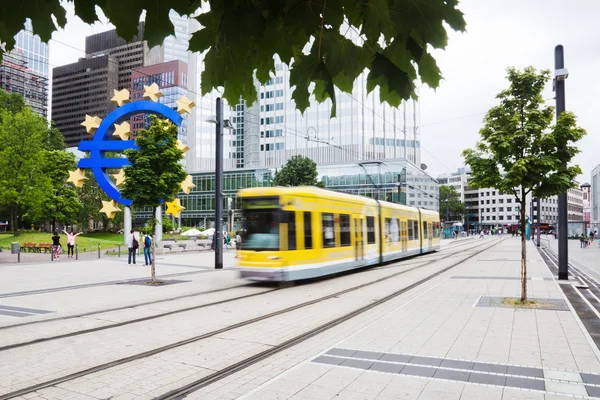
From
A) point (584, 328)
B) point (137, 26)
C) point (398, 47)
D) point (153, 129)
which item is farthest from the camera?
point (153, 129)

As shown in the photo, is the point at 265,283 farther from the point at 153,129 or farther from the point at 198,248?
the point at 198,248

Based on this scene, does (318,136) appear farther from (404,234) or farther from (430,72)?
(430,72)

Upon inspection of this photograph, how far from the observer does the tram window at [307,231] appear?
49.1 ft

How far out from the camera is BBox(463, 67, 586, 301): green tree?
35.9 feet

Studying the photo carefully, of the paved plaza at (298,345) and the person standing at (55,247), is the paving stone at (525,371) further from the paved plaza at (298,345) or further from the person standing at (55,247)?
the person standing at (55,247)

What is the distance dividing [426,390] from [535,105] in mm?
9003

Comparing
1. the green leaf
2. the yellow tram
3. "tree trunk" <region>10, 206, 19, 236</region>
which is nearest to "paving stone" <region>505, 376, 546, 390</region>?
the green leaf

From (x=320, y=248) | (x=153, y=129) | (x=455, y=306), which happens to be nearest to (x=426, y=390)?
(x=455, y=306)

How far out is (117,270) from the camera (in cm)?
2030

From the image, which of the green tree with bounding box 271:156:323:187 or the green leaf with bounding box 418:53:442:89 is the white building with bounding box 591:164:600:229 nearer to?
the green tree with bounding box 271:156:323:187

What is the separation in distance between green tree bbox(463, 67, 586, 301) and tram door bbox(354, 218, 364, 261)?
711cm

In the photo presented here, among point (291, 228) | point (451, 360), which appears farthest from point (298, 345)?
point (291, 228)

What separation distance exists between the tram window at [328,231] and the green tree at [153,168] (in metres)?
5.32

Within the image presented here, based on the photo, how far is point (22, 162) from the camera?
4384cm
